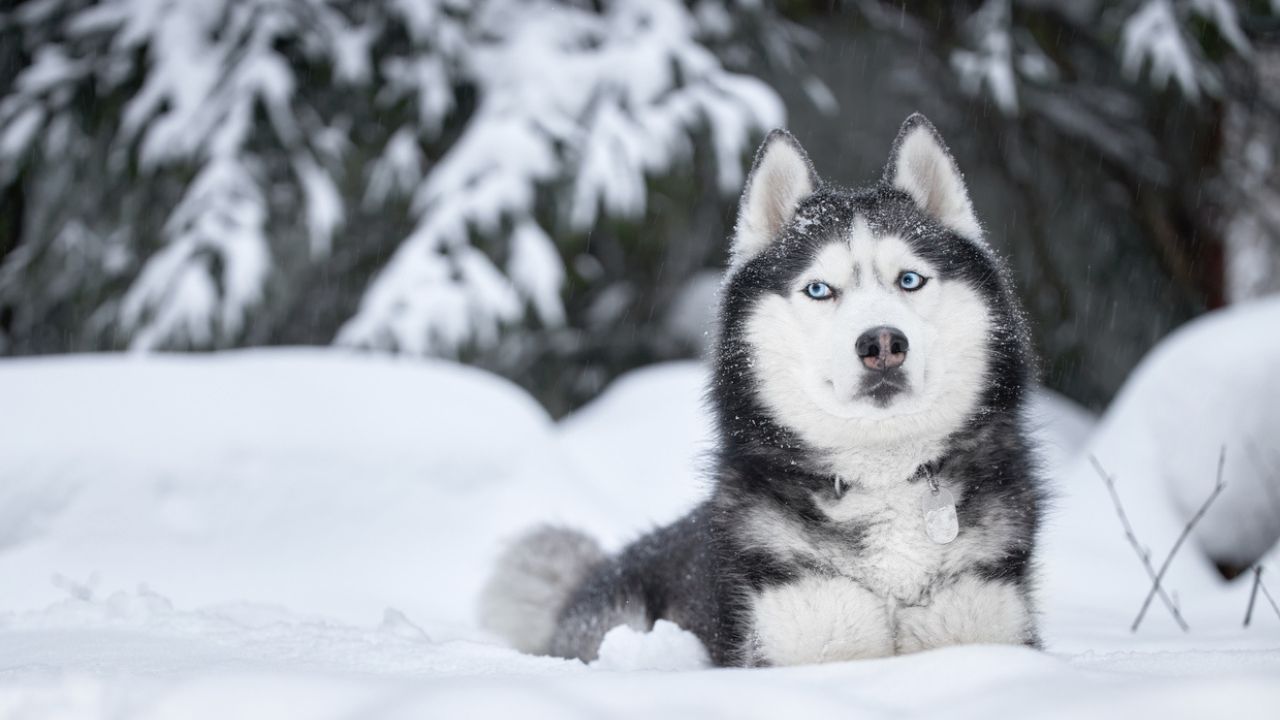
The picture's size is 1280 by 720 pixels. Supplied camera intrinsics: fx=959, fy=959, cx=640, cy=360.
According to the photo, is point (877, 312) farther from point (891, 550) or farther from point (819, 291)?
point (891, 550)

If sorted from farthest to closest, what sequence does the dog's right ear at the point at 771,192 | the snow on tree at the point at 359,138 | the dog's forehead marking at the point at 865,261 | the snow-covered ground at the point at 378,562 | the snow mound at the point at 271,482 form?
the snow on tree at the point at 359,138
the snow mound at the point at 271,482
the dog's right ear at the point at 771,192
the dog's forehead marking at the point at 865,261
the snow-covered ground at the point at 378,562

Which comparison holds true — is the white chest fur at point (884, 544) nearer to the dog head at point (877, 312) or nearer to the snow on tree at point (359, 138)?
the dog head at point (877, 312)

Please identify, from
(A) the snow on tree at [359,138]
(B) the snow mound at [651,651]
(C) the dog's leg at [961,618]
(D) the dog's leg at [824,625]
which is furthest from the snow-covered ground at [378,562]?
(A) the snow on tree at [359,138]

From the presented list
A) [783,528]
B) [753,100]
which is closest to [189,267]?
[753,100]

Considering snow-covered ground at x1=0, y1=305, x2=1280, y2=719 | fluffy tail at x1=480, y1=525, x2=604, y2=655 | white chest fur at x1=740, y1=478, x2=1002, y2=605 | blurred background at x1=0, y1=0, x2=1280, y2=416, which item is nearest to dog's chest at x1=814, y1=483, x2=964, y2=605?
white chest fur at x1=740, y1=478, x2=1002, y2=605

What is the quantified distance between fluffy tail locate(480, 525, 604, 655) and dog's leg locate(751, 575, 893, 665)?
Answer: 147cm

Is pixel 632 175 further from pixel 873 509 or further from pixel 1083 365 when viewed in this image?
pixel 1083 365

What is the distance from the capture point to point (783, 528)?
222cm

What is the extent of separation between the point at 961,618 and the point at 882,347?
62cm

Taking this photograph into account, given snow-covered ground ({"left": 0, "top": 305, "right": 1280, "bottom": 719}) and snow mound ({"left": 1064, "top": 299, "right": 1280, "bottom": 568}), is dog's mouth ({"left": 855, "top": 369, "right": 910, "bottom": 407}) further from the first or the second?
snow mound ({"left": 1064, "top": 299, "right": 1280, "bottom": 568})

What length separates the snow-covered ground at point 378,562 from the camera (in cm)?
140

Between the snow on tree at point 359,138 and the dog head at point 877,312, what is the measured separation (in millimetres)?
4213

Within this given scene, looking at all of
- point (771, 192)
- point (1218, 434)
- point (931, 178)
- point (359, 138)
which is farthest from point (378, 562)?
point (359, 138)

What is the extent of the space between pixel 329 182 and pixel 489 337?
1703 mm
